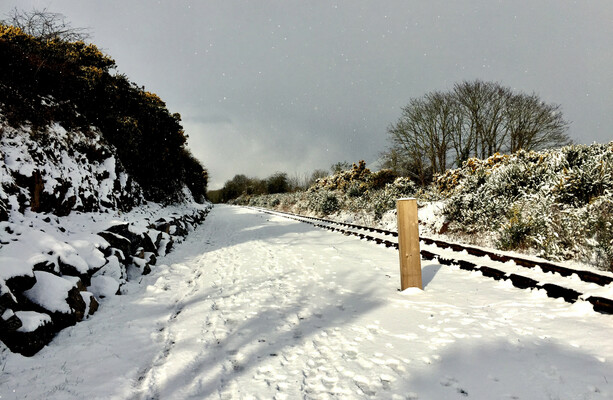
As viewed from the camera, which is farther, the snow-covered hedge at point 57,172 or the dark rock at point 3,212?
the snow-covered hedge at point 57,172

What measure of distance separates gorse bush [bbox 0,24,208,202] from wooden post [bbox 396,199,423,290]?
7.77 metres

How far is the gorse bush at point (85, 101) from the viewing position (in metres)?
6.49

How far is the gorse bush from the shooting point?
649cm

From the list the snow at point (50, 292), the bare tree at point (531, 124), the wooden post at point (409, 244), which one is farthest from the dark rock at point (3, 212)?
the bare tree at point (531, 124)

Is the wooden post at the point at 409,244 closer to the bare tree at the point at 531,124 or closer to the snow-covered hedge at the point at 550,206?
the snow-covered hedge at the point at 550,206

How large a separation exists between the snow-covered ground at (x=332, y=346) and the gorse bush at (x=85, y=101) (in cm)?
562

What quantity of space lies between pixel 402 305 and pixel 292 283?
1.91 m

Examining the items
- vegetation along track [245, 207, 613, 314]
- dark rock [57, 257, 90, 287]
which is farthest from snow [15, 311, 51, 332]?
vegetation along track [245, 207, 613, 314]

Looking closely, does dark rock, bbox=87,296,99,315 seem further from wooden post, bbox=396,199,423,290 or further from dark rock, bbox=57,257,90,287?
wooden post, bbox=396,199,423,290

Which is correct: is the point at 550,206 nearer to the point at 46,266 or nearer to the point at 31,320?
the point at 31,320

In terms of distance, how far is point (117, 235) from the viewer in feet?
17.6

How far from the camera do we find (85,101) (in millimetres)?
8664

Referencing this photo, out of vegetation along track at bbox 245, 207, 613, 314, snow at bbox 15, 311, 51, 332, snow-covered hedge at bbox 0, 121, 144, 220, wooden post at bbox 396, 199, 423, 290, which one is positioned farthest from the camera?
snow-covered hedge at bbox 0, 121, 144, 220

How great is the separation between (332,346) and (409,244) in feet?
6.28
